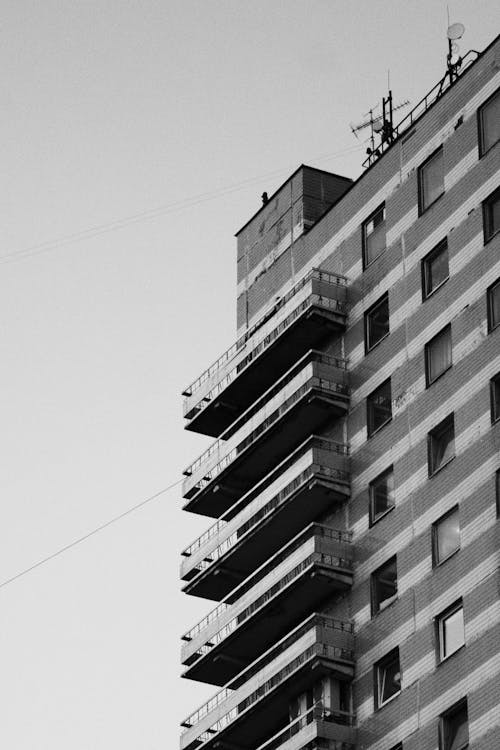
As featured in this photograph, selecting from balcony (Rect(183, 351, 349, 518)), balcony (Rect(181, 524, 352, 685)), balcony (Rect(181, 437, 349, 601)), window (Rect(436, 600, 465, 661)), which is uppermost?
balcony (Rect(183, 351, 349, 518))

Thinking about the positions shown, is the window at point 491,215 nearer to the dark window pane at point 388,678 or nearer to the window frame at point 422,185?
the window frame at point 422,185

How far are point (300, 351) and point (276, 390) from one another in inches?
75.9

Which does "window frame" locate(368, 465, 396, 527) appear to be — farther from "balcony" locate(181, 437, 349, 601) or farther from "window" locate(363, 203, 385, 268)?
"window" locate(363, 203, 385, 268)

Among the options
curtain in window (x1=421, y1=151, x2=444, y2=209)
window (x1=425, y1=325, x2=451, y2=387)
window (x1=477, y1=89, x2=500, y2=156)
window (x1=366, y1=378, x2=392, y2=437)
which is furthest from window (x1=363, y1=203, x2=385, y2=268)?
window (x1=425, y1=325, x2=451, y2=387)

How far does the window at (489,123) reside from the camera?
7244cm

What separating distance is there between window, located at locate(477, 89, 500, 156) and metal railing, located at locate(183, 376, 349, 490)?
36.1 ft

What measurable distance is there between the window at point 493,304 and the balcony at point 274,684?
493 inches

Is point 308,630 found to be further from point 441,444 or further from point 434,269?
point 434,269

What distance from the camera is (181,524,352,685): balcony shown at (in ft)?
238

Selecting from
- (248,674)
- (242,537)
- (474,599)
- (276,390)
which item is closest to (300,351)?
(276,390)

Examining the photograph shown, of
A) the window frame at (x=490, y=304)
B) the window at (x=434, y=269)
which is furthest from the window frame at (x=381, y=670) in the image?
the window at (x=434, y=269)

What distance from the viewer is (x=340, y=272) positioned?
79.5 metres

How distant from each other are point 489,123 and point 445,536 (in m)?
16.4

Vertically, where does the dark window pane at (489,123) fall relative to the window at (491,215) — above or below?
above
